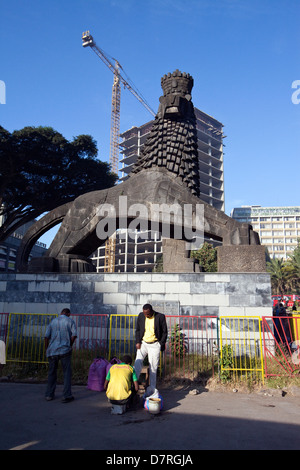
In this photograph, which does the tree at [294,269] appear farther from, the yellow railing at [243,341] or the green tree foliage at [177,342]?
the green tree foliage at [177,342]

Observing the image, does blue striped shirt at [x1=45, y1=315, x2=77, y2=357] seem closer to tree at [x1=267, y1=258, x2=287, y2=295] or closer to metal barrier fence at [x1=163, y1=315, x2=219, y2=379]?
metal barrier fence at [x1=163, y1=315, x2=219, y2=379]

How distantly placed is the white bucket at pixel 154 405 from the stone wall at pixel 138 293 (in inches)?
140

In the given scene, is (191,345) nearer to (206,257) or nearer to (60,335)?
(60,335)

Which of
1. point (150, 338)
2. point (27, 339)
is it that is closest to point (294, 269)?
point (27, 339)

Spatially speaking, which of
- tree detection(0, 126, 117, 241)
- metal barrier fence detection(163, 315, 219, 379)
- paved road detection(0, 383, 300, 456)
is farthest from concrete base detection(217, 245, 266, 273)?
tree detection(0, 126, 117, 241)

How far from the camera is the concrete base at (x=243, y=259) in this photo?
26.2ft

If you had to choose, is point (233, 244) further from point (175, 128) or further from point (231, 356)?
point (175, 128)

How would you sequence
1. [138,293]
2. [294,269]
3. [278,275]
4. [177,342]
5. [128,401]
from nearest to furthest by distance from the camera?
1. [128,401]
2. [177,342]
3. [138,293]
4. [294,269]
5. [278,275]

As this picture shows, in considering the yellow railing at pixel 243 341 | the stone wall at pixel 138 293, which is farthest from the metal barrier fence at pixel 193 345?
the stone wall at pixel 138 293

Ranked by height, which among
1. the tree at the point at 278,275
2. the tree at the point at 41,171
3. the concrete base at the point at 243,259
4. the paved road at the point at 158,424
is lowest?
the paved road at the point at 158,424

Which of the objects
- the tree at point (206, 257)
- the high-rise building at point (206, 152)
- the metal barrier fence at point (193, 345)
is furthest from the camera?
the high-rise building at point (206, 152)

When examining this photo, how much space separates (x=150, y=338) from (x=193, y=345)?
2.76m

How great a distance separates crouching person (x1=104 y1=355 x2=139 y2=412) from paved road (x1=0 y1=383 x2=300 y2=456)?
188 mm

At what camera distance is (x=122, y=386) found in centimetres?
456
